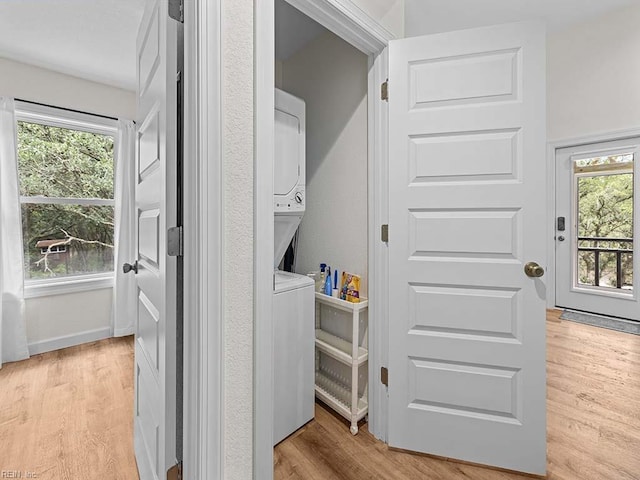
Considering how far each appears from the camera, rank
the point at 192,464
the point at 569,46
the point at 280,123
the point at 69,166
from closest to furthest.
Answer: the point at 192,464, the point at 280,123, the point at 69,166, the point at 569,46

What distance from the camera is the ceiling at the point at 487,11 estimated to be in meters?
2.74

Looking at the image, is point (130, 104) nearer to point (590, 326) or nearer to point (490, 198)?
point (490, 198)

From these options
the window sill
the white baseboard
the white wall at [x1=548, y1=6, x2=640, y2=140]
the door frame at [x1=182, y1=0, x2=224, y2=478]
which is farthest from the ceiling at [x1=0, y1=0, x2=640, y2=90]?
the white baseboard

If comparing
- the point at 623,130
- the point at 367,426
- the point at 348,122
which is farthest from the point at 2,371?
the point at 623,130

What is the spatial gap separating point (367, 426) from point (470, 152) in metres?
1.52

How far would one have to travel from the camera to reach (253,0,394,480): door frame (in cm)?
106

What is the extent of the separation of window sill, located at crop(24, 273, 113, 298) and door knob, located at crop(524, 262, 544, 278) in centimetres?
358

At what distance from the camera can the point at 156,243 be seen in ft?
3.54

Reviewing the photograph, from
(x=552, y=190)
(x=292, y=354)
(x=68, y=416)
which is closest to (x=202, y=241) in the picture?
(x=292, y=354)

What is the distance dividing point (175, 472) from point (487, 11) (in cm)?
378

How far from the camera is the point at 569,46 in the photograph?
3.49 meters

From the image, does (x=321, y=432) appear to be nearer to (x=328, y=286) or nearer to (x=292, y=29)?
(x=328, y=286)

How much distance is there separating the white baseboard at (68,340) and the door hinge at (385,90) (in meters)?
3.35

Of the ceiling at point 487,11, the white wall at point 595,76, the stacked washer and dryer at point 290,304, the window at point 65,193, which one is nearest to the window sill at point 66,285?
the window at point 65,193
